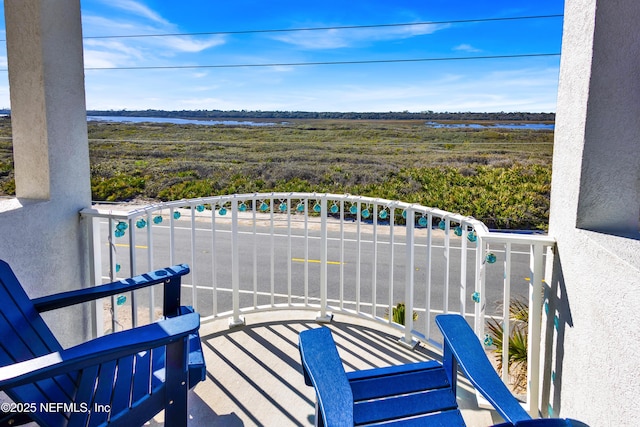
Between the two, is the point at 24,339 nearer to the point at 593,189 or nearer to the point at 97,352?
the point at 97,352

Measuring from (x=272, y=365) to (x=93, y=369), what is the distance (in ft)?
3.70

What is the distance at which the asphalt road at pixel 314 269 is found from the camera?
5.52 metres

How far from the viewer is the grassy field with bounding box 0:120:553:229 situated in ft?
47.5

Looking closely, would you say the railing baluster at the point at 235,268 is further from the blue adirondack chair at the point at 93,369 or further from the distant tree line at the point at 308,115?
the distant tree line at the point at 308,115

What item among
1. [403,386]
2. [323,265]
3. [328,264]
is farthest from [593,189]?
[328,264]

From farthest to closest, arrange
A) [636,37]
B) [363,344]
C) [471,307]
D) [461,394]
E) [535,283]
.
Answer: [471,307] < [363,344] < [461,394] < [535,283] < [636,37]

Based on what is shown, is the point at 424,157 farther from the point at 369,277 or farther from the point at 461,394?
the point at 461,394

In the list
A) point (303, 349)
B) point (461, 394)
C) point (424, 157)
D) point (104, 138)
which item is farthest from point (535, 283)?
point (104, 138)

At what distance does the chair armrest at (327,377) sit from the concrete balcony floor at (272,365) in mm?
847

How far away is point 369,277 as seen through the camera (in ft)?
21.9

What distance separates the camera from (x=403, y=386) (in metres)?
1.59

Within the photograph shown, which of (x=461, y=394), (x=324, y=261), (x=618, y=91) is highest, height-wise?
(x=618, y=91)

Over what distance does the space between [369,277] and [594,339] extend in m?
5.19

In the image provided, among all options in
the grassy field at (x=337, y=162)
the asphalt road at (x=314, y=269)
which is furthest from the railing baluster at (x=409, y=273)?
the grassy field at (x=337, y=162)
